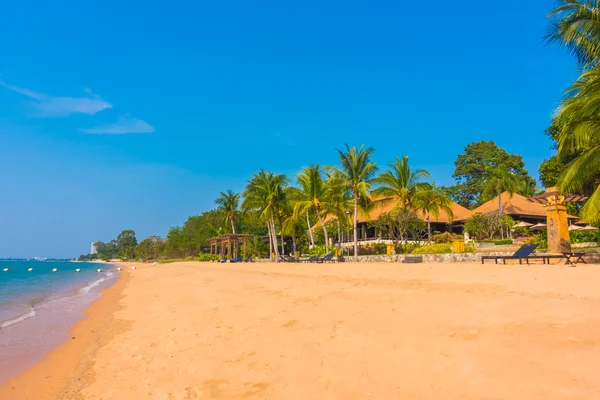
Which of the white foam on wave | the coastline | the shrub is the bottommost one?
the white foam on wave

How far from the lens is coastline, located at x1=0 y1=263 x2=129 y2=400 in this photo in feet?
14.0

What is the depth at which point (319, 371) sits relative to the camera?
379 centimetres

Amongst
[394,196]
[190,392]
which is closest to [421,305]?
[190,392]

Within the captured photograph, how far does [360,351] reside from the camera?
4191mm

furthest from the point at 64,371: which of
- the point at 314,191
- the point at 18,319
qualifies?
the point at 314,191

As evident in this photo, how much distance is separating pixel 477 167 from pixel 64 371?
174ft

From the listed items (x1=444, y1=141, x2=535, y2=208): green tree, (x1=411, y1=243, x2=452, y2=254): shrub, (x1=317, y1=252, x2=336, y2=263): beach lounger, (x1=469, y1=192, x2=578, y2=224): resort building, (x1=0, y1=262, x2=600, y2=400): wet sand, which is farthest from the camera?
(x1=444, y1=141, x2=535, y2=208): green tree

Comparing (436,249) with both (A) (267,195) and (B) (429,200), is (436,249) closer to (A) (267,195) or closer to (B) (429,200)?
(B) (429,200)

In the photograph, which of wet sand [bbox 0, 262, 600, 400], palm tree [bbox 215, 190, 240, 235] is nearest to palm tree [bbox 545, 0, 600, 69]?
wet sand [bbox 0, 262, 600, 400]

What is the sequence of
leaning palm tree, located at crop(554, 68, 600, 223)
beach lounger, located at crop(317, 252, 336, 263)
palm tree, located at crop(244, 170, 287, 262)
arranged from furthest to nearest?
palm tree, located at crop(244, 170, 287, 262)
beach lounger, located at crop(317, 252, 336, 263)
leaning palm tree, located at crop(554, 68, 600, 223)

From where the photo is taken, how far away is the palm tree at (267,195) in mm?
30234

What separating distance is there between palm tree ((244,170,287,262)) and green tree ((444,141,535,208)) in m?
28.3

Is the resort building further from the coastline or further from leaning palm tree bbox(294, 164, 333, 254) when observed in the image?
the coastline

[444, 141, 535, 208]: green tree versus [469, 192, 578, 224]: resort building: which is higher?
[444, 141, 535, 208]: green tree
